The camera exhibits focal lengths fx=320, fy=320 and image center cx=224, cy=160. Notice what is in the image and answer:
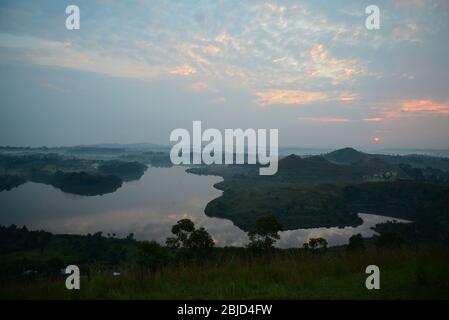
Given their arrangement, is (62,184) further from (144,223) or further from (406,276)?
(406,276)

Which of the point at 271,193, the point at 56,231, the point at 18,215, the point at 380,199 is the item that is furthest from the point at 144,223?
the point at 380,199

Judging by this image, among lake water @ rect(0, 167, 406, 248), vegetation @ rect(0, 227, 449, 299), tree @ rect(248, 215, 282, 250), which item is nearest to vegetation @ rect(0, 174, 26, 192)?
lake water @ rect(0, 167, 406, 248)

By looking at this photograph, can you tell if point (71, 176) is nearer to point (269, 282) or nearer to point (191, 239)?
point (191, 239)

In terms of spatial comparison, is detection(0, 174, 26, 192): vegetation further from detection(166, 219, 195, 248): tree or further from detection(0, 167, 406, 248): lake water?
detection(166, 219, 195, 248): tree

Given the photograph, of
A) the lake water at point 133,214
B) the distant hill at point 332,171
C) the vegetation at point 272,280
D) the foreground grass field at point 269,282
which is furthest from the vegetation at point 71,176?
the foreground grass field at point 269,282

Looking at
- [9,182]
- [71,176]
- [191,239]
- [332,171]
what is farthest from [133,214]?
[332,171]

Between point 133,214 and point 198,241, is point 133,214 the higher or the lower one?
the lower one
